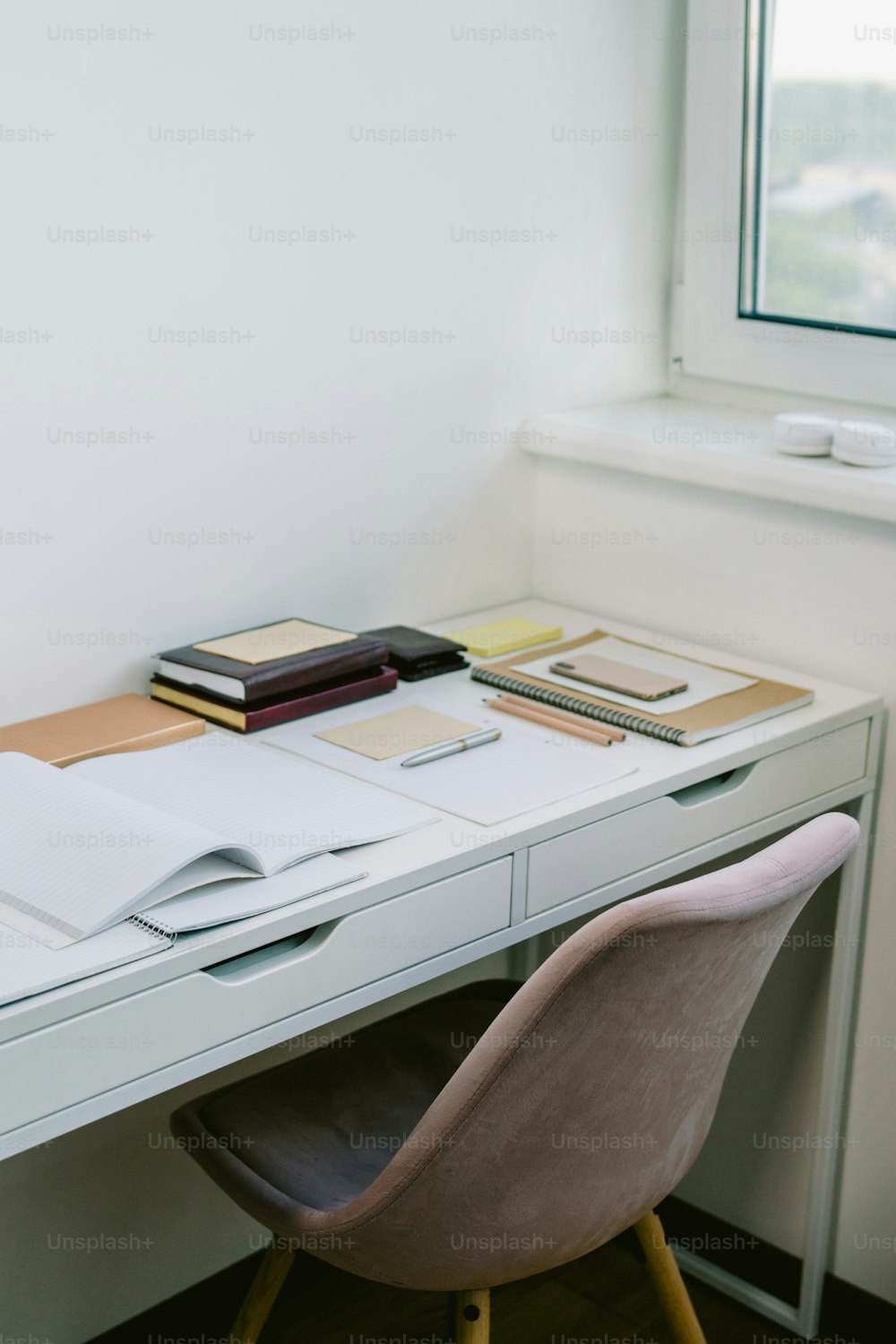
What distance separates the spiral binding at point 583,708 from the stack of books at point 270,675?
4.6 inches

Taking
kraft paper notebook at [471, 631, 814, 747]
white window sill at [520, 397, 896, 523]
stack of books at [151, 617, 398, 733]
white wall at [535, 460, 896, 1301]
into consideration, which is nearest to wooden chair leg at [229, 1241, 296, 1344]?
stack of books at [151, 617, 398, 733]

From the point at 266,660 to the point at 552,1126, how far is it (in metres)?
0.62

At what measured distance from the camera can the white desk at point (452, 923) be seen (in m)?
1.07

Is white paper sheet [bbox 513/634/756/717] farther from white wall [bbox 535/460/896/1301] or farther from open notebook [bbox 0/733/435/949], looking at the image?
open notebook [bbox 0/733/435/949]

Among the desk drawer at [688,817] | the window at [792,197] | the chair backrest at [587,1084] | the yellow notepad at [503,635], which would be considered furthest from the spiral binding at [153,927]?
the window at [792,197]

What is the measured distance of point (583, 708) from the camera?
1.60 metres

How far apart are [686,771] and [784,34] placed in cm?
101

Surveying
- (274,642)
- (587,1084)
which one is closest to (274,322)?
(274,642)

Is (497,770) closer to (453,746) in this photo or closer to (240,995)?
(453,746)

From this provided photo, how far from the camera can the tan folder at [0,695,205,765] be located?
144cm

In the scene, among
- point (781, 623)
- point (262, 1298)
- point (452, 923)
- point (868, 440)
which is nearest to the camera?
point (452, 923)

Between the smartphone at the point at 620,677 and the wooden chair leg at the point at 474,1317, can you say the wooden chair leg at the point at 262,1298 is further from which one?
the smartphone at the point at 620,677

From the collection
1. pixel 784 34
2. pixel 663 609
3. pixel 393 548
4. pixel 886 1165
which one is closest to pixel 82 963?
pixel 393 548

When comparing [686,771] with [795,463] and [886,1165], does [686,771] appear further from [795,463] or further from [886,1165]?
[886,1165]
